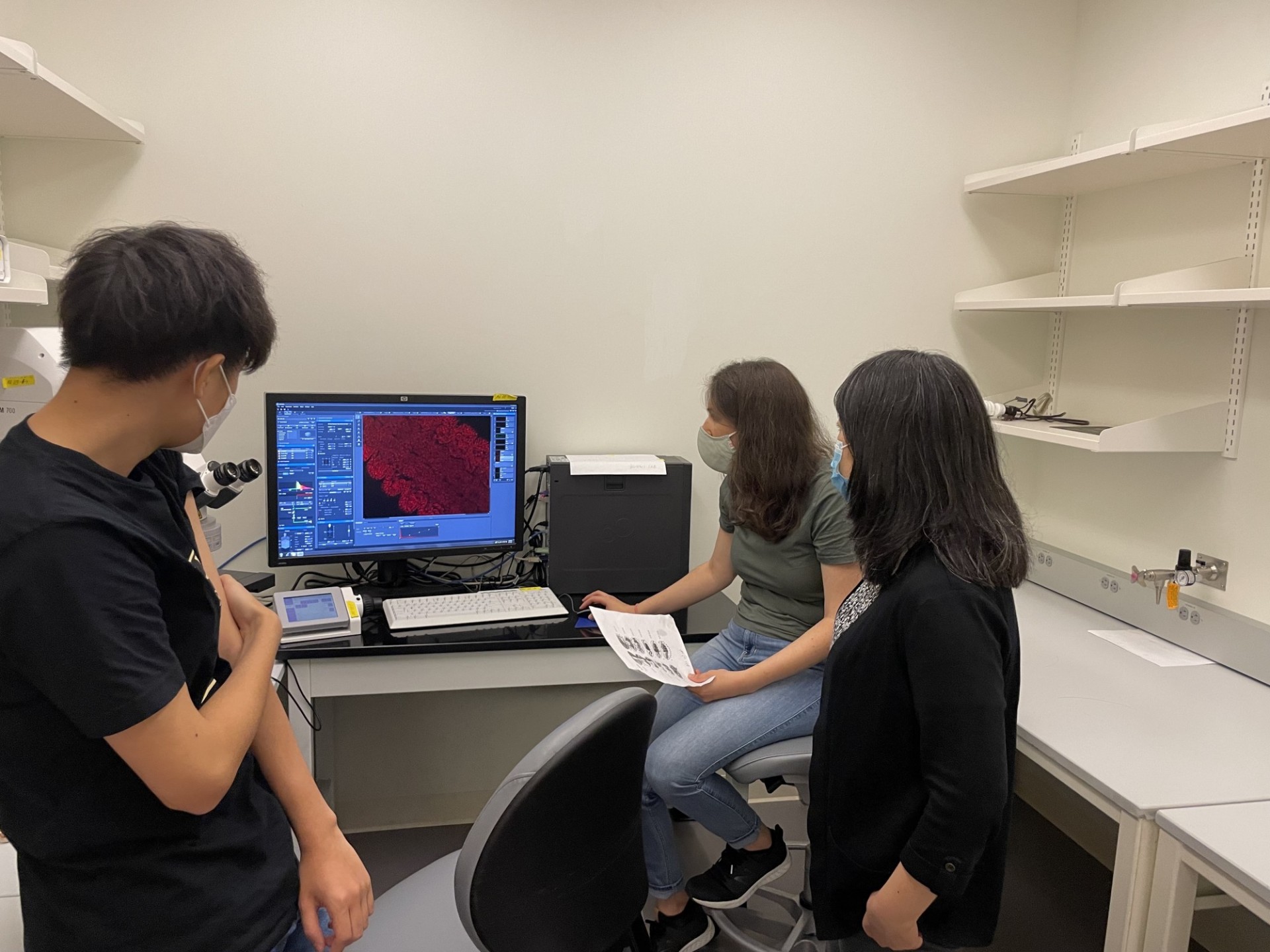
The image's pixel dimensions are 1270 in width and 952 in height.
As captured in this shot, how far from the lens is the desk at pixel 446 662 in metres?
2.03

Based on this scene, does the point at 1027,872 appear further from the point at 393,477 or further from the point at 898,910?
the point at 393,477

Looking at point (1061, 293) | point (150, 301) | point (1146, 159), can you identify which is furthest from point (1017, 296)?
point (150, 301)

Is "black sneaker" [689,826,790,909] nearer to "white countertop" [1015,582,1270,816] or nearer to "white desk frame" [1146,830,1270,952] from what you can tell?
"white countertop" [1015,582,1270,816]

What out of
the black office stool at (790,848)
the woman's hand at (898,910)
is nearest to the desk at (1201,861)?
the woman's hand at (898,910)

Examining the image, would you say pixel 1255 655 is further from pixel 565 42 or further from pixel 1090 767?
pixel 565 42

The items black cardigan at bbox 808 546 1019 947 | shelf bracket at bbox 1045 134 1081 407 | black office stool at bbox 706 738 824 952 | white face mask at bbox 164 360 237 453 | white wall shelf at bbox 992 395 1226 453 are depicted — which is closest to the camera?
white face mask at bbox 164 360 237 453

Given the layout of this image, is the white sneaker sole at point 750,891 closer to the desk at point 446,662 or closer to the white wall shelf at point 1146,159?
the desk at point 446,662

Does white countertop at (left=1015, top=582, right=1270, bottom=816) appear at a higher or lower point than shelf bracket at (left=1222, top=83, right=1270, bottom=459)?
lower

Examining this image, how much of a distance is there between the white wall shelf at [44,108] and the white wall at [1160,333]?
2.62 meters

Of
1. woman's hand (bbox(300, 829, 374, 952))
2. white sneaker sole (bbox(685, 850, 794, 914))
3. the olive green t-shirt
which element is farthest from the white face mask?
white sneaker sole (bbox(685, 850, 794, 914))

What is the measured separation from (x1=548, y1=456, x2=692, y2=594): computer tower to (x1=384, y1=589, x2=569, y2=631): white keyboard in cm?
13

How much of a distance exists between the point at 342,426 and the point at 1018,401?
6.59ft

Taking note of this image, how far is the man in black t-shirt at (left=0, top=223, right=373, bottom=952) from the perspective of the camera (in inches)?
30.8

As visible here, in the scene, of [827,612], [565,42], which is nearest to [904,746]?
[827,612]
